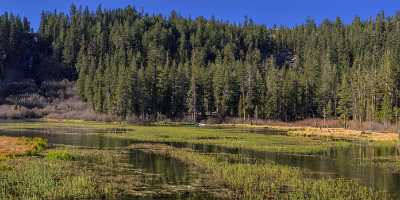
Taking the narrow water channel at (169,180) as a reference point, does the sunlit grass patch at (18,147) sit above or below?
above

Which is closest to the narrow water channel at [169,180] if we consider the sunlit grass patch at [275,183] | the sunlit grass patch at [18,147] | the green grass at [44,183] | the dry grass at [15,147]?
the sunlit grass patch at [275,183]

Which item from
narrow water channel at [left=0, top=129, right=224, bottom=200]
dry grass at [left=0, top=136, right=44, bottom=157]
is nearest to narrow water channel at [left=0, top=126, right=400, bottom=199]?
narrow water channel at [left=0, top=129, right=224, bottom=200]

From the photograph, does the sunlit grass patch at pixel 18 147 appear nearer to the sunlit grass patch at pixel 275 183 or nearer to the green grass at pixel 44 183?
the green grass at pixel 44 183

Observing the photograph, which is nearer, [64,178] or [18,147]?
[64,178]

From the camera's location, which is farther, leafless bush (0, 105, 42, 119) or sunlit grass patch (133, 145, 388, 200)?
leafless bush (0, 105, 42, 119)

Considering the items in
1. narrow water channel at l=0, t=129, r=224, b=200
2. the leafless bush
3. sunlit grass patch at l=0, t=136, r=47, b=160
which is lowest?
narrow water channel at l=0, t=129, r=224, b=200

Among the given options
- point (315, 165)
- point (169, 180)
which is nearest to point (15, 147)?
point (169, 180)

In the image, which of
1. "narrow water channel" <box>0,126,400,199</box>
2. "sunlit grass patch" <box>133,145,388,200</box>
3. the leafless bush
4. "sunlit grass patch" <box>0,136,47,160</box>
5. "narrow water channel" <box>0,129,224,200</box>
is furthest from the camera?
the leafless bush

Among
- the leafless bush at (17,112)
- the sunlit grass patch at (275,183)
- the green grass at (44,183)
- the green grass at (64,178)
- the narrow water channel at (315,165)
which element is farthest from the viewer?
the leafless bush at (17,112)

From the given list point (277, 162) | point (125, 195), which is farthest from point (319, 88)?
point (125, 195)

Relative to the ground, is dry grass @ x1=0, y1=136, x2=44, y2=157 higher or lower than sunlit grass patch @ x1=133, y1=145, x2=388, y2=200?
higher

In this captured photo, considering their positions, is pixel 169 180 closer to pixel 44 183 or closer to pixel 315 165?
pixel 44 183

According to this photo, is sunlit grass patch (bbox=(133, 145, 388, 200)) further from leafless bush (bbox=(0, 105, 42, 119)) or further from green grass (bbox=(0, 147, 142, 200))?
leafless bush (bbox=(0, 105, 42, 119))

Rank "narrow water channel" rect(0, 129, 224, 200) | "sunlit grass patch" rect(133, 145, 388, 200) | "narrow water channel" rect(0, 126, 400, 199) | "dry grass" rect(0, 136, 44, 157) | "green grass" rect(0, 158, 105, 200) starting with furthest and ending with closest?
1. "dry grass" rect(0, 136, 44, 157)
2. "narrow water channel" rect(0, 126, 400, 199)
3. "sunlit grass patch" rect(133, 145, 388, 200)
4. "narrow water channel" rect(0, 129, 224, 200)
5. "green grass" rect(0, 158, 105, 200)
